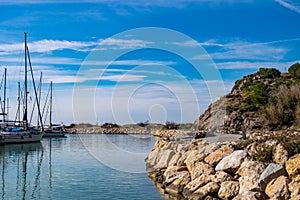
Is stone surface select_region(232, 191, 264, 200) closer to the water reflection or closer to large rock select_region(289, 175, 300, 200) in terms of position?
large rock select_region(289, 175, 300, 200)

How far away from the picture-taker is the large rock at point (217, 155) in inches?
639

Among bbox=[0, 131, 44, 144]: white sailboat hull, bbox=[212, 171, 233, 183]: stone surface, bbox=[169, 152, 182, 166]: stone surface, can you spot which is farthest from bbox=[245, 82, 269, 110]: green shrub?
bbox=[212, 171, 233, 183]: stone surface

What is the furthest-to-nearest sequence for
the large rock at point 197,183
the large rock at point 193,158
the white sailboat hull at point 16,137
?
the white sailboat hull at point 16,137
the large rock at point 193,158
the large rock at point 197,183

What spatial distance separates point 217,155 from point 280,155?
341 centimetres

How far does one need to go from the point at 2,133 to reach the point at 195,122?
25529mm

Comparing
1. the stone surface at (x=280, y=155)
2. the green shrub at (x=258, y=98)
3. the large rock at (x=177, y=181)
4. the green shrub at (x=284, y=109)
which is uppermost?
the green shrub at (x=258, y=98)

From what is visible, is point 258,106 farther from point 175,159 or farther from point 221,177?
point 221,177

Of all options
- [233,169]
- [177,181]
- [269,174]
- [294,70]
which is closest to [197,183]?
[233,169]

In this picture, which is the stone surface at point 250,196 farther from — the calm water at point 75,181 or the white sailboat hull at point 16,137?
the white sailboat hull at point 16,137

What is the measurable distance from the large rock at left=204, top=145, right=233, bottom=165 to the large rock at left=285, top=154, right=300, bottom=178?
3.80 metres

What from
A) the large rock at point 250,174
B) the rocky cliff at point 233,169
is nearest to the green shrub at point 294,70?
the rocky cliff at point 233,169

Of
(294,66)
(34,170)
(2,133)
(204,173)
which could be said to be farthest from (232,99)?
(204,173)

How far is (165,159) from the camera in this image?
837 inches

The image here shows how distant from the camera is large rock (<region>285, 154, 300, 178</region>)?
478 inches
